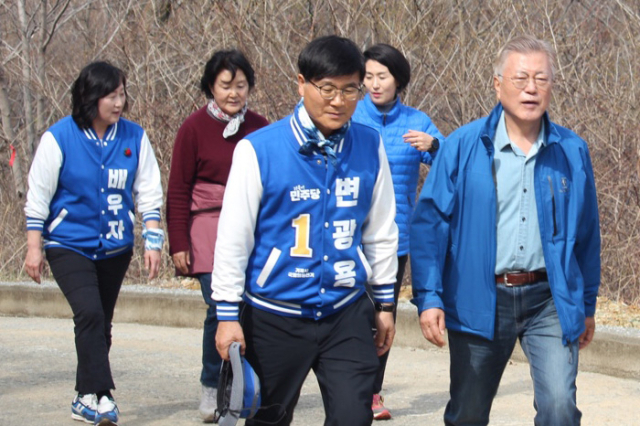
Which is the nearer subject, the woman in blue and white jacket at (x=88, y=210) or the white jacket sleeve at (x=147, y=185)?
the woman in blue and white jacket at (x=88, y=210)

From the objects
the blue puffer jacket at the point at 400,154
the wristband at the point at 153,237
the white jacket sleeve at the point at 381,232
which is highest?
the blue puffer jacket at the point at 400,154

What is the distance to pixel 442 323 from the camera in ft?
15.0

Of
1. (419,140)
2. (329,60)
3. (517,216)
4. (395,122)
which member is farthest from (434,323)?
(395,122)

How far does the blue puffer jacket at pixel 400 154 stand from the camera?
6281 millimetres

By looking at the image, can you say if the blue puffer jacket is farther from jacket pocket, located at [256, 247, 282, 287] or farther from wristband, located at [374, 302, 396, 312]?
jacket pocket, located at [256, 247, 282, 287]

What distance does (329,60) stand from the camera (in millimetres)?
4414

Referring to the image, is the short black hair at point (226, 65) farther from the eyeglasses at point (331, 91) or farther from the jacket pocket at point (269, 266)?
the jacket pocket at point (269, 266)

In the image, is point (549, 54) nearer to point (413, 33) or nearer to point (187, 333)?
point (187, 333)

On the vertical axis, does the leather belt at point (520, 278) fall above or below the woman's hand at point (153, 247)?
above

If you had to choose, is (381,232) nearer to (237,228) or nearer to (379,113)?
(237,228)

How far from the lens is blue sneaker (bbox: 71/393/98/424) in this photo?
6.40m

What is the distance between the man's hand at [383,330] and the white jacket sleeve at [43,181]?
2324 millimetres

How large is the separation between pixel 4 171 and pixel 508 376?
36.4 feet

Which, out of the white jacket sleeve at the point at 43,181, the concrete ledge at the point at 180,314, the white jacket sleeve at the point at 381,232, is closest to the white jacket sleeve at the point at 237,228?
the white jacket sleeve at the point at 381,232
